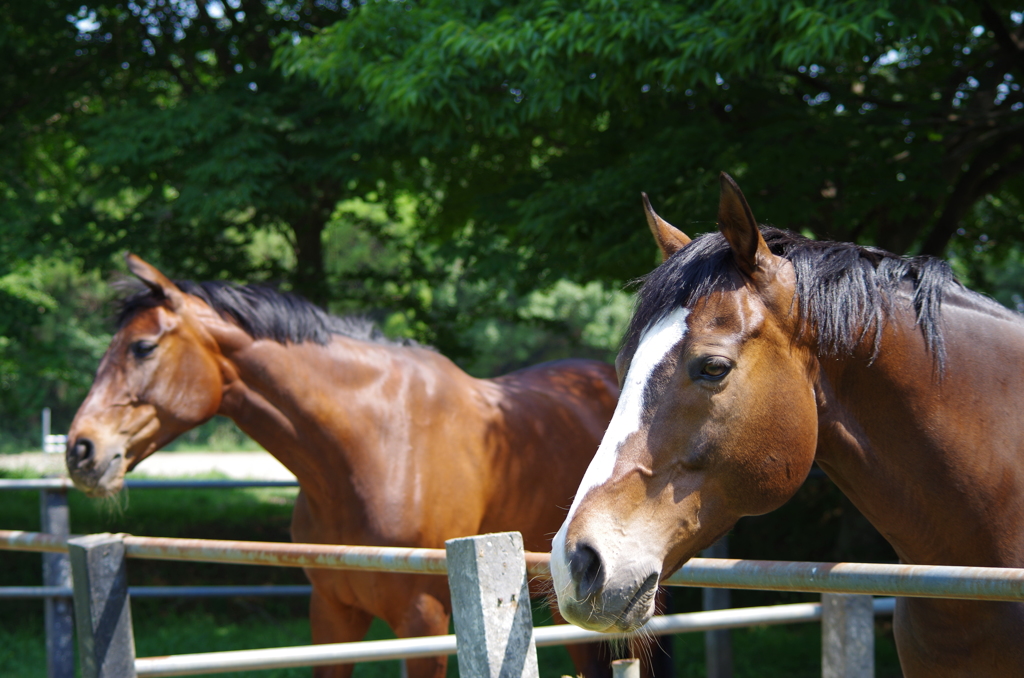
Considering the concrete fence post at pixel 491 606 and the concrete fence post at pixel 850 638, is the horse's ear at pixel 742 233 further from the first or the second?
the concrete fence post at pixel 850 638

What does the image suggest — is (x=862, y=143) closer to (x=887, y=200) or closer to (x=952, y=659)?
(x=887, y=200)

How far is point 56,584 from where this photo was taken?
455 centimetres

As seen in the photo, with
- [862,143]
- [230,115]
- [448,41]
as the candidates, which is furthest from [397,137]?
[862,143]

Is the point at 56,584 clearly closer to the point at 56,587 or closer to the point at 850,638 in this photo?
the point at 56,587

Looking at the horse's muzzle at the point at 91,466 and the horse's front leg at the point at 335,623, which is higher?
the horse's muzzle at the point at 91,466

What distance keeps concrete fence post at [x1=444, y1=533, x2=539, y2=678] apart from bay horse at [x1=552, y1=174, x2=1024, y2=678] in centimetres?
26

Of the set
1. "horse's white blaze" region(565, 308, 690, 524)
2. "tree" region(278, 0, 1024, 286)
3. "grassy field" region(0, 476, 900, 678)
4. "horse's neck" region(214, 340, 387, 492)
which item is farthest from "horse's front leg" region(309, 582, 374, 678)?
"tree" region(278, 0, 1024, 286)

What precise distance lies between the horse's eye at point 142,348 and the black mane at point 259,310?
165 mm

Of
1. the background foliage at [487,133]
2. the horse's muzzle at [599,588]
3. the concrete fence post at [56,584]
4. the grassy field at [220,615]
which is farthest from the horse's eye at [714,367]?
the grassy field at [220,615]

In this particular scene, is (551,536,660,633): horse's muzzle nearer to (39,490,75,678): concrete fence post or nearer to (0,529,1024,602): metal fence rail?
(0,529,1024,602): metal fence rail

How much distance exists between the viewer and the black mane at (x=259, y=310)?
144 inches

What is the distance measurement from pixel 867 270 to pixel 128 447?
9.80 ft

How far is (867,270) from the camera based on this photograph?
70.9 inches

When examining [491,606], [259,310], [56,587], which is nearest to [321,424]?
[259,310]
